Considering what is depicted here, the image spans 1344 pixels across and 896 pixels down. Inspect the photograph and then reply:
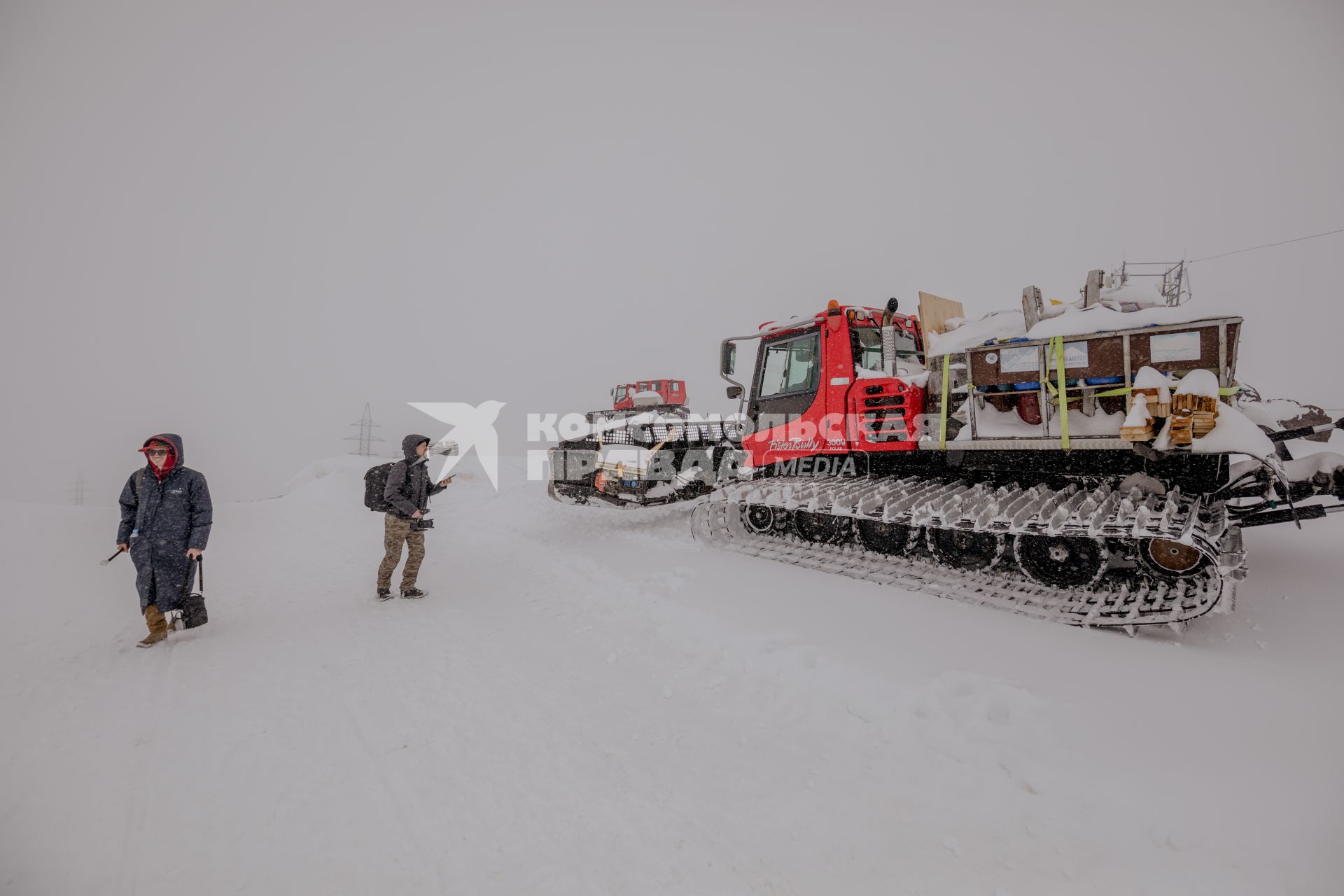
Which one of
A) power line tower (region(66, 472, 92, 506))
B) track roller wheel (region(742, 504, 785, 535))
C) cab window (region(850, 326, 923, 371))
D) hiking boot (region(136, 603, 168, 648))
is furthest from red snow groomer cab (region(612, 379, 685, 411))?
power line tower (region(66, 472, 92, 506))

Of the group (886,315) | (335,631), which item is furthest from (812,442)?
(335,631)

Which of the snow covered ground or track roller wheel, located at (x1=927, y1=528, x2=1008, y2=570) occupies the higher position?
track roller wheel, located at (x1=927, y1=528, x2=1008, y2=570)

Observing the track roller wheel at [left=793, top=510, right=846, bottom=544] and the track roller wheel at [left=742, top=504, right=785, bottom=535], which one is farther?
the track roller wheel at [left=742, top=504, right=785, bottom=535]

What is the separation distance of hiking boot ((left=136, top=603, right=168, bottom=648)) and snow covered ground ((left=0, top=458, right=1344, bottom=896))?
0.60 feet

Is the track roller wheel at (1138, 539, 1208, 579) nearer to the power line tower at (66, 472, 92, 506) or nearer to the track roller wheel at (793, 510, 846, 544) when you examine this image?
the track roller wheel at (793, 510, 846, 544)

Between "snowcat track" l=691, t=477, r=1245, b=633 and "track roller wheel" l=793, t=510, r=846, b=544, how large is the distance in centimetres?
13

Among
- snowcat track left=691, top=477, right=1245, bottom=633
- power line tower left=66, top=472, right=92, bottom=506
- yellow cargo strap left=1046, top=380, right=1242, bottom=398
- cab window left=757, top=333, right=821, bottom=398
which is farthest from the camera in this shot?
power line tower left=66, top=472, right=92, bottom=506

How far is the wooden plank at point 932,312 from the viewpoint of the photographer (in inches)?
228

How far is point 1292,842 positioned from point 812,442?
16.3ft

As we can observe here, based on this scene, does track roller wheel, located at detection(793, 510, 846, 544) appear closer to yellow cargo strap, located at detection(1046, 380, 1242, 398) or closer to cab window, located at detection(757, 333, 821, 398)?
cab window, located at detection(757, 333, 821, 398)

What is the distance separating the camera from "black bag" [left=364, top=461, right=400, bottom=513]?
5.56m

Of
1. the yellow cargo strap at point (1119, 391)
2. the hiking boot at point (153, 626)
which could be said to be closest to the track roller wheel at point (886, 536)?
the yellow cargo strap at point (1119, 391)

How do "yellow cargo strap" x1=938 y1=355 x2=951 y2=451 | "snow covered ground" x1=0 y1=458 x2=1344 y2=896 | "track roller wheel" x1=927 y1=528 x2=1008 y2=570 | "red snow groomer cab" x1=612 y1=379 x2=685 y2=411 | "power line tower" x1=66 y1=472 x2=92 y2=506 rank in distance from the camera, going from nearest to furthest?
"snow covered ground" x1=0 y1=458 x2=1344 y2=896
"track roller wheel" x1=927 y1=528 x2=1008 y2=570
"yellow cargo strap" x1=938 y1=355 x2=951 y2=451
"red snow groomer cab" x1=612 y1=379 x2=685 y2=411
"power line tower" x1=66 y1=472 x2=92 y2=506

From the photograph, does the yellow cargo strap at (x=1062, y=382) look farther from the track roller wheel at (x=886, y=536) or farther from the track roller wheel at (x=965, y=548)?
the track roller wheel at (x=886, y=536)
